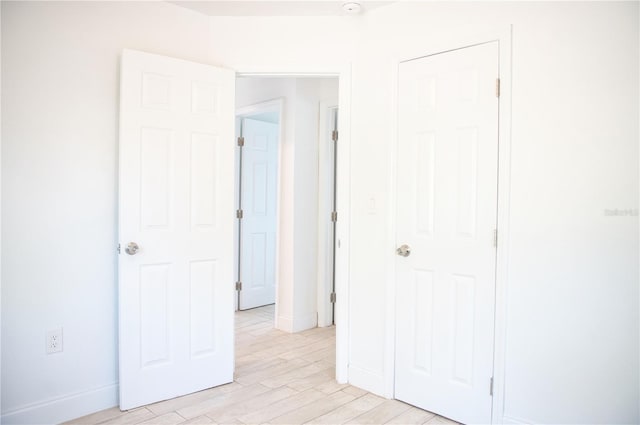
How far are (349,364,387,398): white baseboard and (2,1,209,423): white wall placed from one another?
1417 mm

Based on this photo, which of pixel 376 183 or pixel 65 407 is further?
pixel 376 183

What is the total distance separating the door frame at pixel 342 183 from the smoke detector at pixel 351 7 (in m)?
0.31

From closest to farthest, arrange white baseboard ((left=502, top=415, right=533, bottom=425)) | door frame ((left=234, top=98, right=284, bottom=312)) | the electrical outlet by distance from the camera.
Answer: white baseboard ((left=502, top=415, right=533, bottom=425)), the electrical outlet, door frame ((left=234, top=98, right=284, bottom=312))

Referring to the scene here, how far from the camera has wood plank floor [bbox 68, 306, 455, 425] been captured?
2.36 m

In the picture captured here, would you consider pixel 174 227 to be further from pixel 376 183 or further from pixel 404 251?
pixel 404 251

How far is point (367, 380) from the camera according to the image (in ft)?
9.02

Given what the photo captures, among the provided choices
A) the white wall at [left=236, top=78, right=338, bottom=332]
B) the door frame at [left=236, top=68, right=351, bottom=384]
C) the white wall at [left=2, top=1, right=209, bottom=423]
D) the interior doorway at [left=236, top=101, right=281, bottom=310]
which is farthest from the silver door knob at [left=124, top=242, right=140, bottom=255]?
the interior doorway at [left=236, top=101, right=281, bottom=310]

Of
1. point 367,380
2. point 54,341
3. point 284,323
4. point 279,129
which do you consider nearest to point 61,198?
point 54,341

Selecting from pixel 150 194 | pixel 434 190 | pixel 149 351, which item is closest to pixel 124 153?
pixel 150 194

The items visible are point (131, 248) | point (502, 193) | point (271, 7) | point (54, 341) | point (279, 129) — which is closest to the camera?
point (502, 193)

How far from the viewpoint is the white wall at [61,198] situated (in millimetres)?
2170

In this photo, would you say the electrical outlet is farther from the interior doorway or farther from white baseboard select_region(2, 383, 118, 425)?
the interior doorway

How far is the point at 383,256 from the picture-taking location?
8.72 ft

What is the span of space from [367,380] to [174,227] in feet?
4.94
